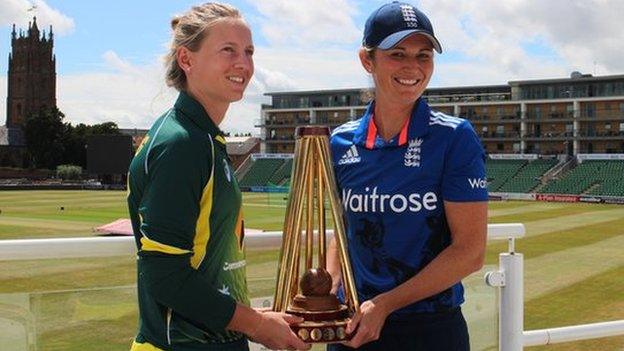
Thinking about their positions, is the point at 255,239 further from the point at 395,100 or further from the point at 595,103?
the point at 595,103

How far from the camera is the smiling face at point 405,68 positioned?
7.06ft

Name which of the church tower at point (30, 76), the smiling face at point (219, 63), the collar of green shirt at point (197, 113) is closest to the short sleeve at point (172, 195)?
the collar of green shirt at point (197, 113)

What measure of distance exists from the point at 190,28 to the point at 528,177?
60.7 m

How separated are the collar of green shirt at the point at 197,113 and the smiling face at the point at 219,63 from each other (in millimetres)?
48

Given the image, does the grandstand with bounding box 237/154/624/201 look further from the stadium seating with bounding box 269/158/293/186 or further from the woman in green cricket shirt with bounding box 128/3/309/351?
the woman in green cricket shirt with bounding box 128/3/309/351

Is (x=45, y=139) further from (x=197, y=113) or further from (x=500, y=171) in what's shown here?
(x=197, y=113)

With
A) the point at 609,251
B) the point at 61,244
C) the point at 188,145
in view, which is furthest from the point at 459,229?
the point at 609,251

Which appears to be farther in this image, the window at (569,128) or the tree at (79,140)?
the tree at (79,140)

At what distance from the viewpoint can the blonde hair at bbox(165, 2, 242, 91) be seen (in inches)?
74.8

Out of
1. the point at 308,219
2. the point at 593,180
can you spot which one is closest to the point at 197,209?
the point at 308,219

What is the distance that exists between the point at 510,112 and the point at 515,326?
7274cm

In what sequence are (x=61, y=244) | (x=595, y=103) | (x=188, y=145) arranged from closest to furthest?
(x=188, y=145) → (x=61, y=244) → (x=595, y=103)

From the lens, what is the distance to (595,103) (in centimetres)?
6888

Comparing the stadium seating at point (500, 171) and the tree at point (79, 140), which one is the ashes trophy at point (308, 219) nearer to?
the stadium seating at point (500, 171)
